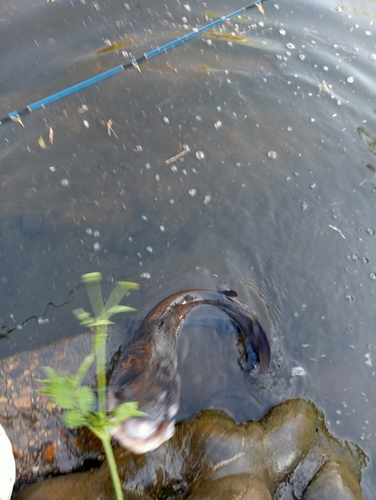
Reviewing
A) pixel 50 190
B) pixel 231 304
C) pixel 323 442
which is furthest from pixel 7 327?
pixel 323 442

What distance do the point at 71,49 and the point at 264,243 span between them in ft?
6.82

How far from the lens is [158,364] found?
2.35 metres

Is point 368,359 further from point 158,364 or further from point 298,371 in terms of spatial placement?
point 158,364

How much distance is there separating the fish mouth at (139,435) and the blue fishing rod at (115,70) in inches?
73.9

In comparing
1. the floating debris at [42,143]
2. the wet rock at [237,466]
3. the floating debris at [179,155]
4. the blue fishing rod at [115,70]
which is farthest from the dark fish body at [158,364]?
the blue fishing rod at [115,70]

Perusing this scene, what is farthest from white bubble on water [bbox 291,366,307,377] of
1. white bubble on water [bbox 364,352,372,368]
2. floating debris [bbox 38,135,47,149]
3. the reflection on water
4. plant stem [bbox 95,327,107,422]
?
floating debris [bbox 38,135,47,149]

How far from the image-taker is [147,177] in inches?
116

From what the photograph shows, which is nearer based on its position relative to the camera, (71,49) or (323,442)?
(323,442)

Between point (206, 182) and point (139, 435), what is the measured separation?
173 centimetres

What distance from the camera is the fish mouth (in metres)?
2.06

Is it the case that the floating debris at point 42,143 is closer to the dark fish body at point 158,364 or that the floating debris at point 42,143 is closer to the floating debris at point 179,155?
the floating debris at point 179,155

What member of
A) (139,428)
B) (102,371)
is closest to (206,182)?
(102,371)

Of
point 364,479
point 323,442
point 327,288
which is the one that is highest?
point 327,288

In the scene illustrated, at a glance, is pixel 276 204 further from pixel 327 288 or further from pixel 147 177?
pixel 147 177
